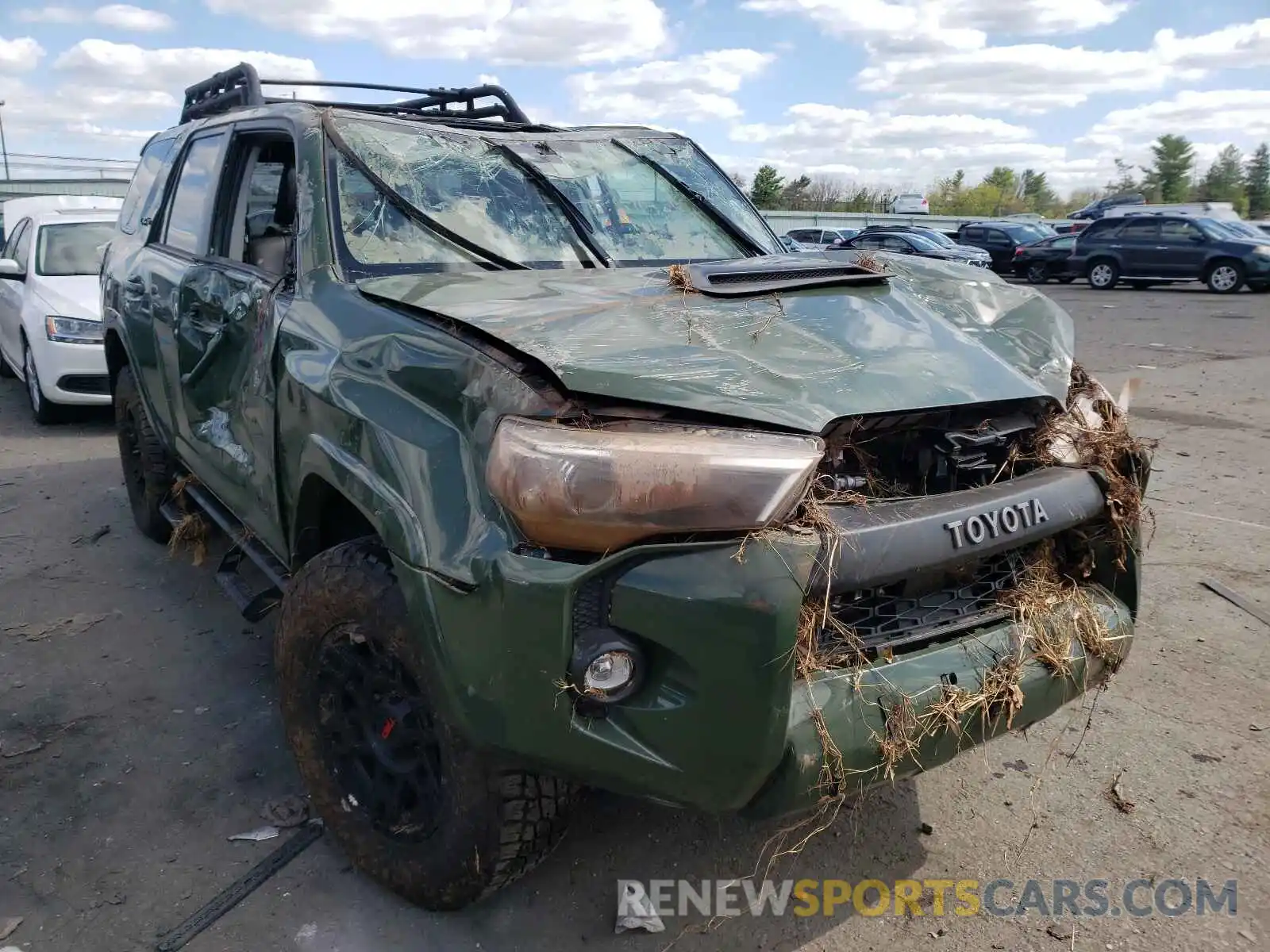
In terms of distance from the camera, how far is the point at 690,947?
2.28 metres

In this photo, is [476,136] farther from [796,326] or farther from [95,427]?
[95,427]

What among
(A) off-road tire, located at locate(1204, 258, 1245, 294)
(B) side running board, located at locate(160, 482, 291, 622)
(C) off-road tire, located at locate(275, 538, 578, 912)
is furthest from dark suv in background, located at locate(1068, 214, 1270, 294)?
(C) off-road tire, located at locate(275, 538, 578, 912)

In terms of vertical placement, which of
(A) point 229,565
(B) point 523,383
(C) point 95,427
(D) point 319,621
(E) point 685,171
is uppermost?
(E) point 685,171

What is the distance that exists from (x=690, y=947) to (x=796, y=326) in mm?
1491

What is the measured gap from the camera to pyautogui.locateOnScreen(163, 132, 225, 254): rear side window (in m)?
3.79

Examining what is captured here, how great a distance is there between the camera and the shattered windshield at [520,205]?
115 inches

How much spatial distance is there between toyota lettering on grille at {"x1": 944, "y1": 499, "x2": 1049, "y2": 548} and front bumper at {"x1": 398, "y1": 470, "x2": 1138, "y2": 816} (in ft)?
0.06

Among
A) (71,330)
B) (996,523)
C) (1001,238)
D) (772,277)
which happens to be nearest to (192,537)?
(772,277)

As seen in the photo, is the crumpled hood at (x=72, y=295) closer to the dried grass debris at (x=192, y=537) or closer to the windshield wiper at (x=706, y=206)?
the dried grass debris at (x=192, y=537)

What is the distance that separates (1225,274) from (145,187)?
21.1 metres

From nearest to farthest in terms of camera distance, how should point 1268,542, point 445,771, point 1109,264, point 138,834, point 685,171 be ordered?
point 445,771
point 138,834
point 685,171
point 1268,542
point 1109,264

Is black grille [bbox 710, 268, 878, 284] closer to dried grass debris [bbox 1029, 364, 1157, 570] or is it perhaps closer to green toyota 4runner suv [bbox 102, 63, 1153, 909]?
green toyota 4runner suv [bbox 102, 63, 1153, 909]

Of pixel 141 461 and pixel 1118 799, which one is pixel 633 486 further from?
pixel 141 461

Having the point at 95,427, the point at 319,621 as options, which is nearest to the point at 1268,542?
the point at 319,621
